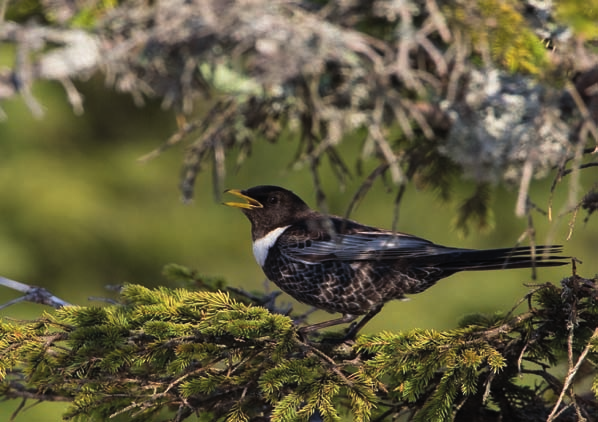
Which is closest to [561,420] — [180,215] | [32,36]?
[32,36]

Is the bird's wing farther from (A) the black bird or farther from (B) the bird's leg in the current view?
(B) the bird's leg

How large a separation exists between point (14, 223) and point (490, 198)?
14.8 feet

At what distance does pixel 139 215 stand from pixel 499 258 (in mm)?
4882

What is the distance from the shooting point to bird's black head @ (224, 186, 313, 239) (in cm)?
482

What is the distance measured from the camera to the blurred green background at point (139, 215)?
24.6ft

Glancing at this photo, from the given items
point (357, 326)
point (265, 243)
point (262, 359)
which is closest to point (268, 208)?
point (265, 243)

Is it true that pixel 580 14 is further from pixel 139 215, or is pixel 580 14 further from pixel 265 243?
pixel 139 215

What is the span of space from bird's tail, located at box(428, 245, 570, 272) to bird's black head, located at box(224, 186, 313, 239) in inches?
40.4

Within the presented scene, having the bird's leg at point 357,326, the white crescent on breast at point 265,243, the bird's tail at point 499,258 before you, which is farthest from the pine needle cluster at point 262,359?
the white crescent on breast at point 265,243

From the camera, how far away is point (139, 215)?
8062 millimetres

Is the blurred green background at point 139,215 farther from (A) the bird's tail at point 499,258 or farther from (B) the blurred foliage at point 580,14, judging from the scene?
(B) the blurred foliage at point 580,14

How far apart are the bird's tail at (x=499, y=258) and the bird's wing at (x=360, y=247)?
6 centimetres

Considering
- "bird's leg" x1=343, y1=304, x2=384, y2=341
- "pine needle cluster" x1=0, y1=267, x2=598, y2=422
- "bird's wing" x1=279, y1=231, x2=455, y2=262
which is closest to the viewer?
"pine needle cluster" x1=0, y1=267, x2=598, y2=422

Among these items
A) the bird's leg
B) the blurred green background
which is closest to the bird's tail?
the bird's leg
